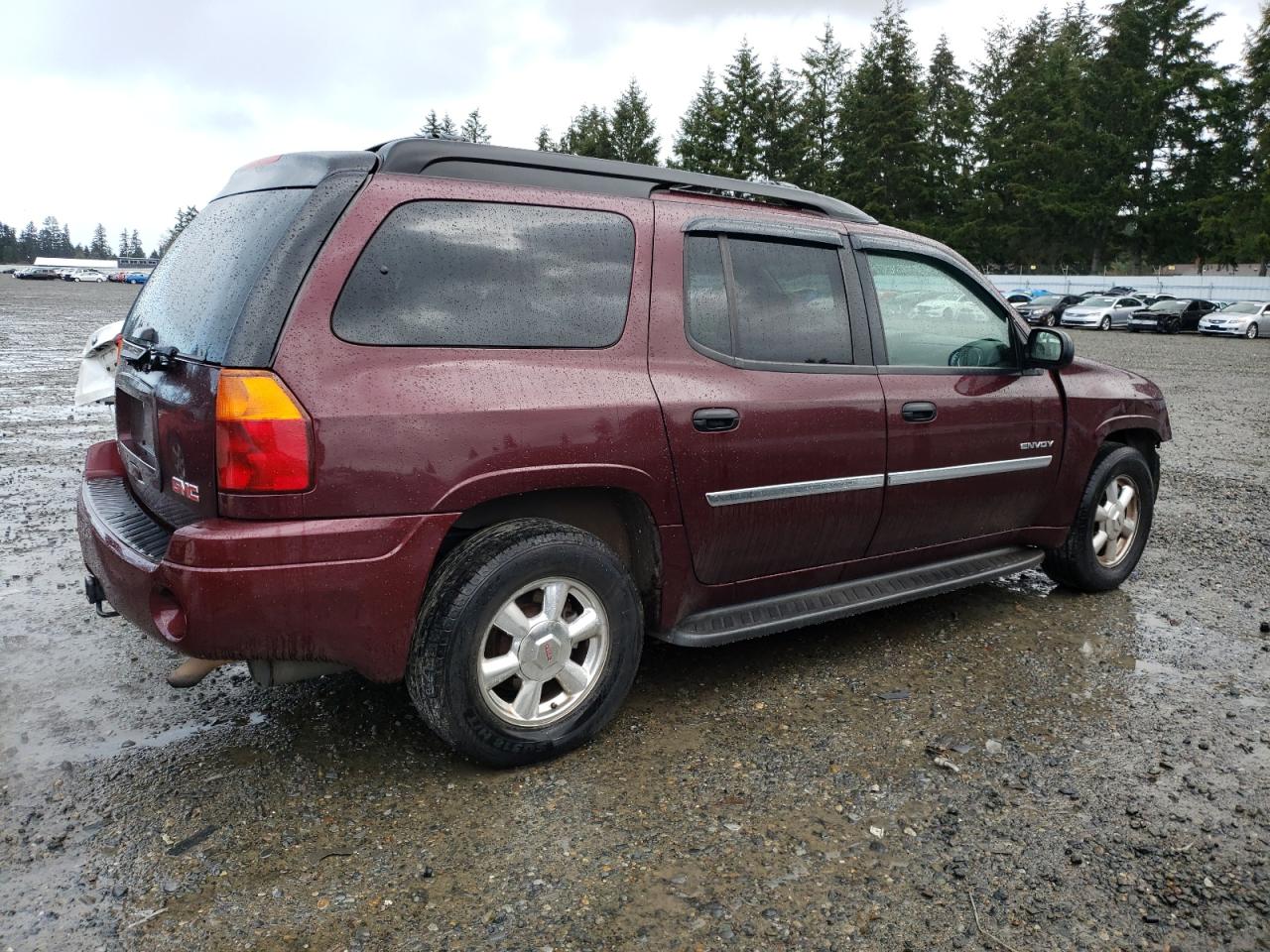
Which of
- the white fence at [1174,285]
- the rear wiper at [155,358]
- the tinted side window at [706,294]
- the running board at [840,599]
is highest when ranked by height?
the white fence at [1174,285]

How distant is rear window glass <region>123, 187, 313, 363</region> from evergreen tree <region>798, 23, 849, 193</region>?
210 ft

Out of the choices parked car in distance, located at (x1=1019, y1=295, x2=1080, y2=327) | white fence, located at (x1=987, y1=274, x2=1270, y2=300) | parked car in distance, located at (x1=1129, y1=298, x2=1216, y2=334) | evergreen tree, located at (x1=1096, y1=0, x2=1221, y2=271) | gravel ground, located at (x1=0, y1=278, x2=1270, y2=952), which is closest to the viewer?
gravel ground, located at (x1=0, y1=278, x2=1270, y2=952)

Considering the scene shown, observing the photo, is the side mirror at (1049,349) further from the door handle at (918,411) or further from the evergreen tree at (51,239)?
the evergreen tree at (51,239)

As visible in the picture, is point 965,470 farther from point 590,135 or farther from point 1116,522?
point 590,135

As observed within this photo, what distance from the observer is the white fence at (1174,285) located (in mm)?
46438

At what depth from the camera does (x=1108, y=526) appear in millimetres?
5051

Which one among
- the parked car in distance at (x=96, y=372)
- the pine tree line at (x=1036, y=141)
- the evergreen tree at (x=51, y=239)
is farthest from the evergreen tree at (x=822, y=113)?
the evergreen tree at (x=51, y=239)

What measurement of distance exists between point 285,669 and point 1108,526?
4.03 meters

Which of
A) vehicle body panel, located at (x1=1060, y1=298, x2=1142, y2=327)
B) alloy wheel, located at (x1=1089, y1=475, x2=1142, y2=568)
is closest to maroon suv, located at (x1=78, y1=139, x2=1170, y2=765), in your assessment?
alloy wheel, located at (x1=1089, y1=475, x2=1142, y2=568)

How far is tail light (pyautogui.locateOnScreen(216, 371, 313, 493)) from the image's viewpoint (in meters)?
2.68

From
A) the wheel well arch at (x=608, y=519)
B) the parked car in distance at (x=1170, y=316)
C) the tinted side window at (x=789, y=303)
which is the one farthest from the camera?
the parked car in distance at (x=1170, y=316)

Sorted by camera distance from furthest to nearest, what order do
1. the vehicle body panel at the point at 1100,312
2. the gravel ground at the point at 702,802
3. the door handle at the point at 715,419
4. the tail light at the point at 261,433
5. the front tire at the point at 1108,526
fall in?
1. the vehicle body panel at the point at 1100,312
2. the front tire at the point at 1108,526
3. the door handle at the point at 715,419
4. the tail light at the point at 261,433
5. the gravel ground at the point at 702,802

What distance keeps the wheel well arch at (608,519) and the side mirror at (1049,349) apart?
85.6 inches

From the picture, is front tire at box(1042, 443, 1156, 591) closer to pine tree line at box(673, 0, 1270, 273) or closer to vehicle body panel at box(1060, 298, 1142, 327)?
vehicle body panel at box(1060, 298, 1142, 327)
